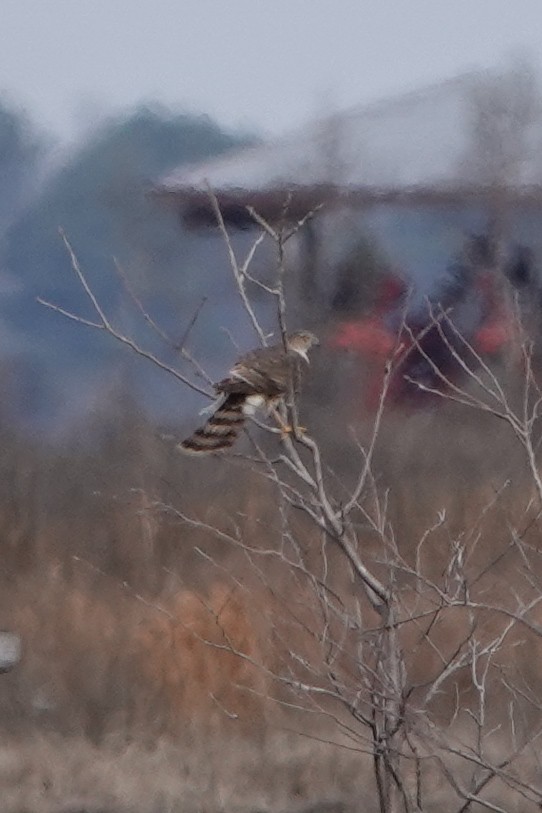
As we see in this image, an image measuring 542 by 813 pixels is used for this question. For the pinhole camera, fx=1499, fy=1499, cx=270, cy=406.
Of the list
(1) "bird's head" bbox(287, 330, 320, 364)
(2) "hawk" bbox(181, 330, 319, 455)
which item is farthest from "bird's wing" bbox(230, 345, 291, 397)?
(1) "bird's head" bbox(287, 330, 320, 364)

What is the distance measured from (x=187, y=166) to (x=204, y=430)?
1834 millimetres

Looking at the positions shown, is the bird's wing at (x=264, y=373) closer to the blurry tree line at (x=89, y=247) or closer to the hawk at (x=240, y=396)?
the hawk at (x=240, y=396)

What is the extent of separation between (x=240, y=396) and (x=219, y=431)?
122mm

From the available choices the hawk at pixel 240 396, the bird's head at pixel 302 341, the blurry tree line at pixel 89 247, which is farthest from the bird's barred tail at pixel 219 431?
the blurry tree line at pixel 89 247

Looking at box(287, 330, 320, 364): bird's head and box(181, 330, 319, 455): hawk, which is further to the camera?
box(287, 330, 320, 364): bird's head

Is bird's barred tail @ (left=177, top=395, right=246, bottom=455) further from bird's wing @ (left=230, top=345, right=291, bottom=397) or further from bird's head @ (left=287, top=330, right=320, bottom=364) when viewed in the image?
bird's head @ (left=287, top=330, right=320, bottom=364)

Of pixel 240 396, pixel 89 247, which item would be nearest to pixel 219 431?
pixel 240 396

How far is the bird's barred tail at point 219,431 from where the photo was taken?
278 centimetres

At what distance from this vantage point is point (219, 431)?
9.24ft

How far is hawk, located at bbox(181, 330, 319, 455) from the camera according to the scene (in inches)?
110

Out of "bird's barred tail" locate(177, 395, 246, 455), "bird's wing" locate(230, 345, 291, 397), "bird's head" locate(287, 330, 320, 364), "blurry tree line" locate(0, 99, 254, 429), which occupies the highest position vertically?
"blurry tree line" locate(0, 99, 254, 429)

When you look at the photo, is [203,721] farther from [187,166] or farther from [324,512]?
[324,512]

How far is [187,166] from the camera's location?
447cm

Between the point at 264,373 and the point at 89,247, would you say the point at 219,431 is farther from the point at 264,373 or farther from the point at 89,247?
the point at 89,247
